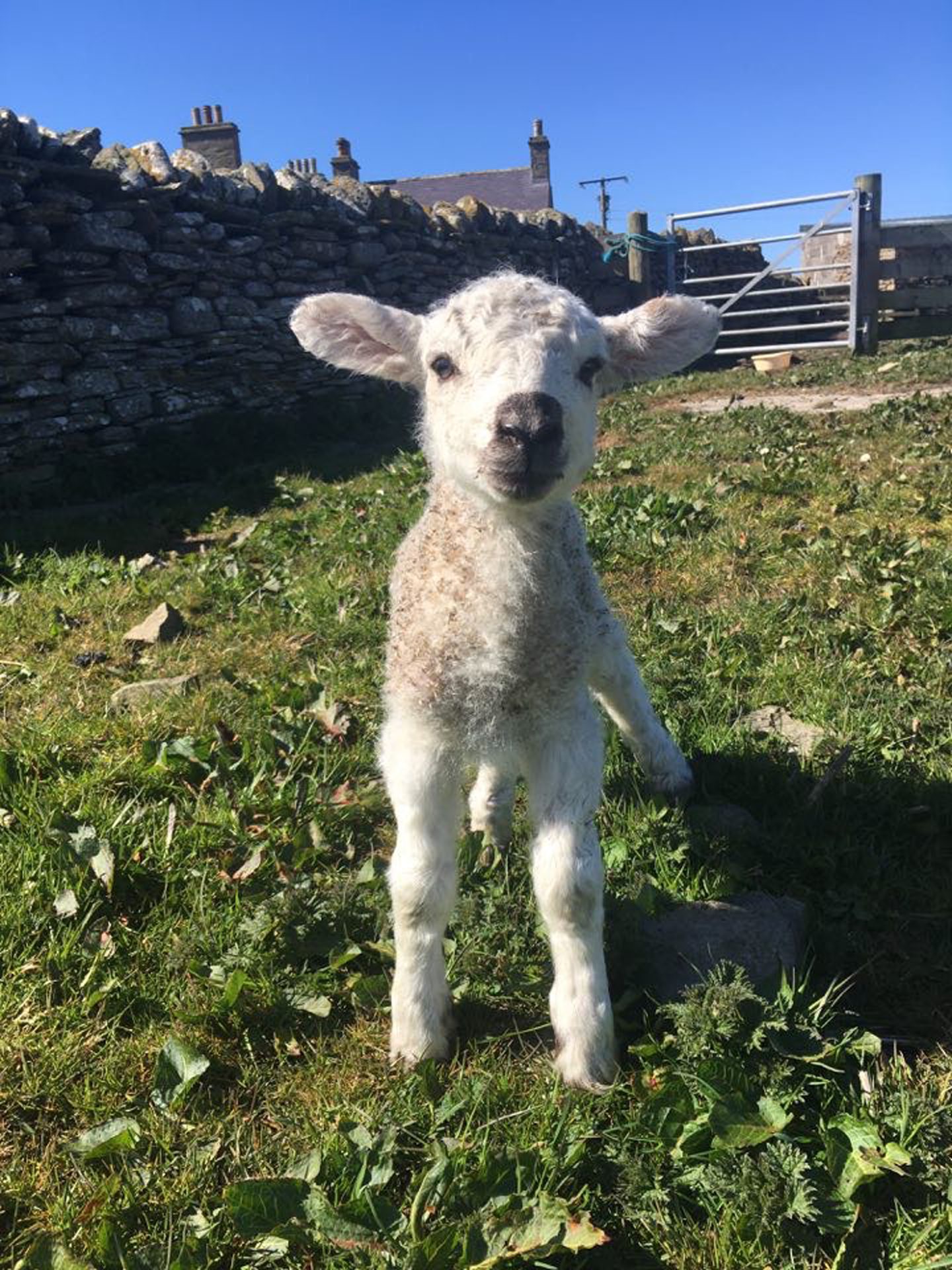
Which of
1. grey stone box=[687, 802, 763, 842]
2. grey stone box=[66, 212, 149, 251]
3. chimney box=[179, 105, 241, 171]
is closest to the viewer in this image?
grey stone box=[687, 802, 763, 842]

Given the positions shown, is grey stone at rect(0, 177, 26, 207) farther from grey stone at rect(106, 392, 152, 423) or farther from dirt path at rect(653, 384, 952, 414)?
dirt path at rect(653, 384, 952, 414)

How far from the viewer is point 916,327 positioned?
693 inches

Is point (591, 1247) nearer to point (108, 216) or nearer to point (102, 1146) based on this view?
point (102, 1146)

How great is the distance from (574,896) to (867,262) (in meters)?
17.2

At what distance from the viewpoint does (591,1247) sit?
6.22 feet

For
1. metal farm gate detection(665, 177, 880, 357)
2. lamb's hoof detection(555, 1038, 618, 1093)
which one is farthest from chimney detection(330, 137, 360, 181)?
lamb's hoof detection(555, 1038, 618, 1093)

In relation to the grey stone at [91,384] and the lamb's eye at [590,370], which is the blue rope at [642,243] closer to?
the grey stone at [91,384]

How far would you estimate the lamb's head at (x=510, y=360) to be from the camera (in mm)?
2291

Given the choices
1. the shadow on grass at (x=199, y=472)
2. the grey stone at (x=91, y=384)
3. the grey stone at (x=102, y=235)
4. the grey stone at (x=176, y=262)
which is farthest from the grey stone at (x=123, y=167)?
the shadow on grass at (x=199, y=472)

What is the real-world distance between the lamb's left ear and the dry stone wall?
6829 mm

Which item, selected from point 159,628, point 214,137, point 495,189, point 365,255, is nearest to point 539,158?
point 495,189

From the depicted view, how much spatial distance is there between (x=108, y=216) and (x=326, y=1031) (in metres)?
9.12

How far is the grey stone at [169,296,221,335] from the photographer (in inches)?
403

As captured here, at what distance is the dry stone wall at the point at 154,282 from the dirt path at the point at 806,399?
13.4 ft
